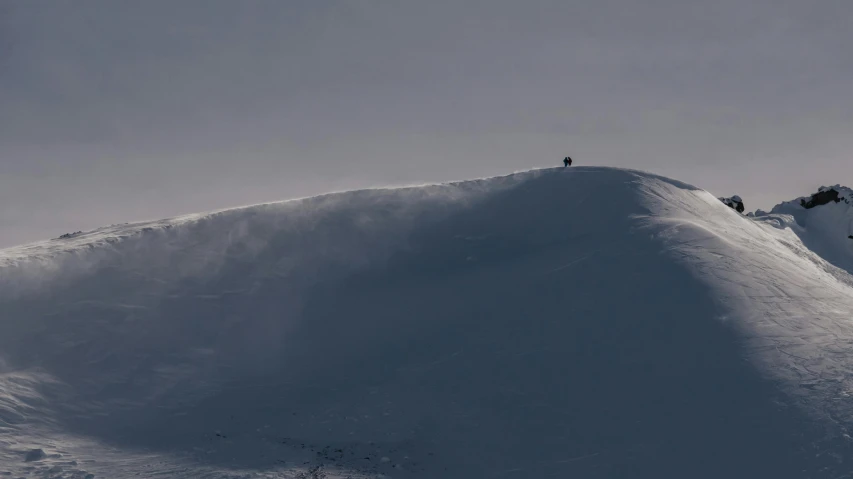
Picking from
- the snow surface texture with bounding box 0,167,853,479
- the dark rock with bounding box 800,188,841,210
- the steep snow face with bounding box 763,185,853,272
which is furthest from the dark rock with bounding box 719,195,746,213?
the snow surface texture with bounding box 0,167,853,479

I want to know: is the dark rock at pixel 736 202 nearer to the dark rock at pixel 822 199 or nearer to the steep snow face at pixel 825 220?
the steep snow face at pixel 825 220

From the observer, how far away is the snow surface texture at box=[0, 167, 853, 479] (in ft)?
52.4

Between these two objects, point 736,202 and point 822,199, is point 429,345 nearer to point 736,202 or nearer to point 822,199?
point 736,202

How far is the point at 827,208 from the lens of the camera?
56.8 meters

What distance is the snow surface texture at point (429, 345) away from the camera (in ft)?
52.4

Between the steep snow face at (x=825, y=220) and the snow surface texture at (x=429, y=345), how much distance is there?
20.2 metres

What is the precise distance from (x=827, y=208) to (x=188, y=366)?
5496 cm

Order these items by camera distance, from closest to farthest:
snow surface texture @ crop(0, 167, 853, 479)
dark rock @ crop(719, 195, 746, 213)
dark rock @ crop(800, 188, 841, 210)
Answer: snow surface texture @ crop(0, 167, 853, 479), dark rock @ crop(800, 188, 841, 210), dark rock @ crop(719, 195, 746, 213)

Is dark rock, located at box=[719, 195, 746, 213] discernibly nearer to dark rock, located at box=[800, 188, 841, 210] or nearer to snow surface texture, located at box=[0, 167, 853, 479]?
dark rock, located at box=[800, 188, 841, 210]

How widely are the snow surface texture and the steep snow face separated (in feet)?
66.2

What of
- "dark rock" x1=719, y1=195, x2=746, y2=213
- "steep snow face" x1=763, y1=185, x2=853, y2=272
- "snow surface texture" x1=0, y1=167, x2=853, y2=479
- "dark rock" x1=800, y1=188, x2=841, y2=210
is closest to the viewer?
"snow surface texture" x1=0, y1=167, x2=853, y2=479

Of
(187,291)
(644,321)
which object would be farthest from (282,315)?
(644,321)

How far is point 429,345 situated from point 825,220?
46385 millimetres

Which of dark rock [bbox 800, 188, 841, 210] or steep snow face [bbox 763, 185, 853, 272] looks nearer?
steep snow face [bbox 763, 185, 853, 272]
